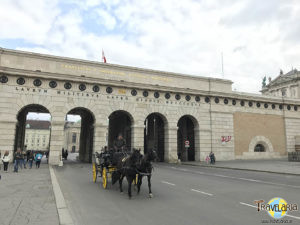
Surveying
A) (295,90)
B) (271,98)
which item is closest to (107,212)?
(271,98)

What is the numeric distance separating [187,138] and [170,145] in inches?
271

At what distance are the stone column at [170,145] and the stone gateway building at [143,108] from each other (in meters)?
0.13

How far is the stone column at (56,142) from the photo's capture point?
84.4 ft

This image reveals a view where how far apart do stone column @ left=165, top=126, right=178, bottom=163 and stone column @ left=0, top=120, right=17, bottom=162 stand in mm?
17977

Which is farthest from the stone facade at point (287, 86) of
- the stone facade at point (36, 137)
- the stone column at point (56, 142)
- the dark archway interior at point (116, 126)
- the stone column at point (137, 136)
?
the stone facade at point (36, 137)

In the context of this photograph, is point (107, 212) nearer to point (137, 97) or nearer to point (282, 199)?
point (282, 199)

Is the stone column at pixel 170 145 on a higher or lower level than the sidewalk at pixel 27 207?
higher

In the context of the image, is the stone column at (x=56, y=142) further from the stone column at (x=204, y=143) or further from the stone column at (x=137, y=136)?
the stone column at (x=204, y=143)

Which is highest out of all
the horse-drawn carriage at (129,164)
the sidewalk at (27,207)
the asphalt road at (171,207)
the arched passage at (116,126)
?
the arched passage at (116,126)

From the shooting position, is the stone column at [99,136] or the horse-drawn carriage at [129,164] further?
the stone column at [99,136]

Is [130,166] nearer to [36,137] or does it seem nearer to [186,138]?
[186,138]

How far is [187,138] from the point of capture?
122ft

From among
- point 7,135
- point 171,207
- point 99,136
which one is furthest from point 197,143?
point 171,207

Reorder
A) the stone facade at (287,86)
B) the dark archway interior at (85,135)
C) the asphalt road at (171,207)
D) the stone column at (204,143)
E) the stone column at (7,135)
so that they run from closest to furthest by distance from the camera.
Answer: the asphalt road at (171,207) → the stone column at (7,135) → the stone column at (204,143) → the dark archway interior at (85,135) → the stone facade at (287,86)
